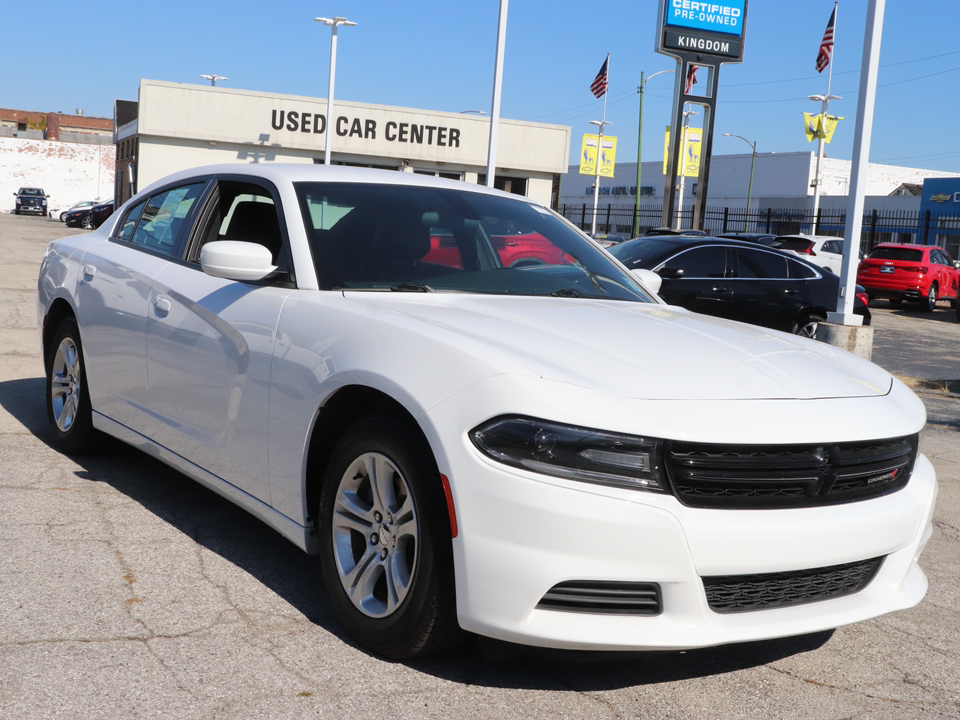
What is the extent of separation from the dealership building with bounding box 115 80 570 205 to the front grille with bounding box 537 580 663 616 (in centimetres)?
4289

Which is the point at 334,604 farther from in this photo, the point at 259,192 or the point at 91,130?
the point at 91,130

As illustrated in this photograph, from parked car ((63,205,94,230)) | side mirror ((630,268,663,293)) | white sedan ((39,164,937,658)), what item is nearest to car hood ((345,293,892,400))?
white sedan ((39,164,937,658))

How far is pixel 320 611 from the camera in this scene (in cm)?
351

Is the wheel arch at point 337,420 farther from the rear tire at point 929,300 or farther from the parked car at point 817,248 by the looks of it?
the rear tire at point 929,300

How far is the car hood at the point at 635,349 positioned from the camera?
9.45 ft

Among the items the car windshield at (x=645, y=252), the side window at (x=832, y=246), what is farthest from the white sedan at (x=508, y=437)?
the side window at (x=832, y=246)

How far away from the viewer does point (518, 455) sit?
2.70 m

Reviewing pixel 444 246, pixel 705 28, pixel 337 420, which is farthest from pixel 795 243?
pixel 337 420

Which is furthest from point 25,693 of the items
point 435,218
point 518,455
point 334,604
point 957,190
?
point 957,190

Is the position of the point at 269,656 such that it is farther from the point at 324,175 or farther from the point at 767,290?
the point at 767,290

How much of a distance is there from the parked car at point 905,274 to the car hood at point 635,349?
21.3 meters

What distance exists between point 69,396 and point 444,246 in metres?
2.46

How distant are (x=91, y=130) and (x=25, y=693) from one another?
10429 centimetres

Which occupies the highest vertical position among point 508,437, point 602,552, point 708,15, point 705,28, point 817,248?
point 708,15
